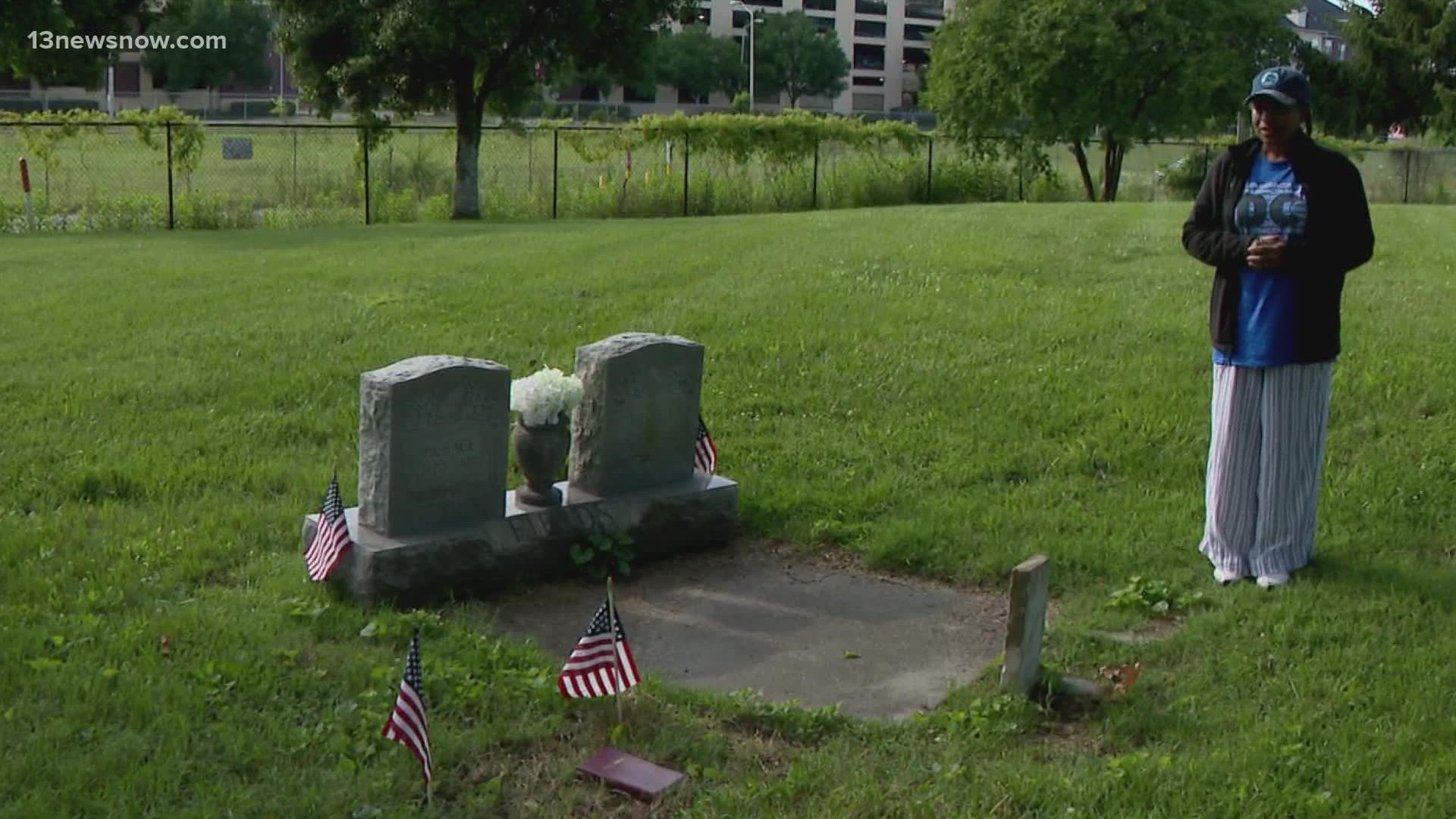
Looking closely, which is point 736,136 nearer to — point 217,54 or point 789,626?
point 789,626

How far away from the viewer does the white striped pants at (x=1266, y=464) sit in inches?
246

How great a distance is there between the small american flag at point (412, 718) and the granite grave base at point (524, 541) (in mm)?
1786

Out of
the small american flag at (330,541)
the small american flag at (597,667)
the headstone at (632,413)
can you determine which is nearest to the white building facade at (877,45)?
the headstone at (632,413)

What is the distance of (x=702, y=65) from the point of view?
87312mm

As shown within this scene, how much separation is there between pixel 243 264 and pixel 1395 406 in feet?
34.1

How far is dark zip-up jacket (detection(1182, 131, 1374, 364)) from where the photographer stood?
19.8 feet

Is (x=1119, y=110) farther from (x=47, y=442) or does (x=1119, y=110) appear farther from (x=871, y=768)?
(x=871, y=768)

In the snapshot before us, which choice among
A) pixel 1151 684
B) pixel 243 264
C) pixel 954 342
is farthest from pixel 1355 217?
pixel 243 264

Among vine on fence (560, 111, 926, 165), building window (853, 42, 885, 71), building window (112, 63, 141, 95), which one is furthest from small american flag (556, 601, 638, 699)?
building window (853, 42, 885, 71)

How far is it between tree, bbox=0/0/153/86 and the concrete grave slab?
18.2 meters

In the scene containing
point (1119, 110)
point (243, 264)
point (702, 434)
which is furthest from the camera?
point (1119, 110)

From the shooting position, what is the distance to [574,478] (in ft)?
23.7

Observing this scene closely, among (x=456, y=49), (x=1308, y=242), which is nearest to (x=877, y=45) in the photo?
(x=456, y=49)

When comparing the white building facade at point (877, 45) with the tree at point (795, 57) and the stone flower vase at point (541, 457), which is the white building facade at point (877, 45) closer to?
the tree at point (795, 57)
